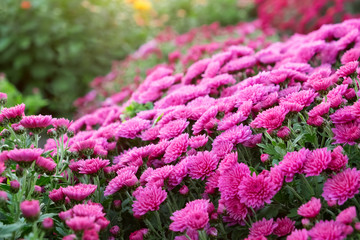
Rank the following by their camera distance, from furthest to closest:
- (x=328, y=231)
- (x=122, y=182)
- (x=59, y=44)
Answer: (x=59, y=44) → (x=122, y=182) → (x=328, y=231)

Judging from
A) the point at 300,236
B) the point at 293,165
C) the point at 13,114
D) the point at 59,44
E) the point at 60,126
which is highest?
the point at 13,114

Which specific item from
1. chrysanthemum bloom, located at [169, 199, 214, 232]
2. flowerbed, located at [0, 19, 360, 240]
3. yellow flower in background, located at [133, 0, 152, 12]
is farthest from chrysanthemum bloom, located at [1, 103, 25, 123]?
yellow flower in background, located at [133, 0, 152, 12]

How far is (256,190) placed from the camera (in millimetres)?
1203

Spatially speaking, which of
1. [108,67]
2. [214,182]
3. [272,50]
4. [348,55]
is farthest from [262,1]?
[214,182]

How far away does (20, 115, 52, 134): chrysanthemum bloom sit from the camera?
1.43 metres

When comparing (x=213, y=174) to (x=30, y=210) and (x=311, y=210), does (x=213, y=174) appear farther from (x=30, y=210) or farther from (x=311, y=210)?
(x=30, y=210)

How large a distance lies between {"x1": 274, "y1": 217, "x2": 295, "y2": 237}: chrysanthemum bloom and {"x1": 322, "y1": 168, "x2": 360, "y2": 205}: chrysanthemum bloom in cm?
14

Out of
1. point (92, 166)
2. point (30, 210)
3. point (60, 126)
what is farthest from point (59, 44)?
point (30, 210)

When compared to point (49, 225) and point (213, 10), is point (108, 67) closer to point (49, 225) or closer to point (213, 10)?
point (213, 10)

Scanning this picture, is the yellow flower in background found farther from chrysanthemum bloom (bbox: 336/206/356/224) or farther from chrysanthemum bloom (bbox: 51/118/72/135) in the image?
chrysanthemum bloom (bbox: 336/206/356/224)

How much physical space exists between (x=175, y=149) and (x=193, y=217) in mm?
373

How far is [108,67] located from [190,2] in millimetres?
3404

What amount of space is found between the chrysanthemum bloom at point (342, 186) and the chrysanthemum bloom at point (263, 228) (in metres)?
0.19

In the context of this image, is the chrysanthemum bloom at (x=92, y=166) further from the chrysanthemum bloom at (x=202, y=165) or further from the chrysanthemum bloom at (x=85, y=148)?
the chrysanthemum bloom at (x=202, y=165)
